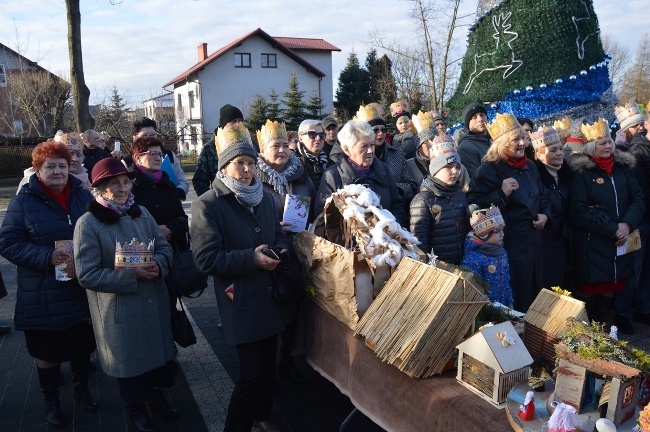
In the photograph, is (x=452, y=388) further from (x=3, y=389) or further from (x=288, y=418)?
(x=3, y=389)

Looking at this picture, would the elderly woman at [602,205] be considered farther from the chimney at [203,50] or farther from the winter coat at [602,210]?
the chimney at [203,50]

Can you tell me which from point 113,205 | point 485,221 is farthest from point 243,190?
point 485,221

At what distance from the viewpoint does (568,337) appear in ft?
6.84

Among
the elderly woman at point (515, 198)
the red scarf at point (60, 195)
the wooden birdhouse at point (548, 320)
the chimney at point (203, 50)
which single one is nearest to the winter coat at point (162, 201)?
the red scarf at point (60, 195)

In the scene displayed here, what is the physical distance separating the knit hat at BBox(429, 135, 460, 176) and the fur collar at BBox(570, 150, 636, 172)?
1.73 meters

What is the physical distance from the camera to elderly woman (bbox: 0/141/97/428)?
11.6 feet

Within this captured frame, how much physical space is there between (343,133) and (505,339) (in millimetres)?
2267

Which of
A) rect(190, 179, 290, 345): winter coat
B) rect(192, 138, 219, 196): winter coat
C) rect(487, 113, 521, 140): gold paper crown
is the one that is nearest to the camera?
rect(190, 179, 290, 345): winter coat

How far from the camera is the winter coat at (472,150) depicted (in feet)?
18.4

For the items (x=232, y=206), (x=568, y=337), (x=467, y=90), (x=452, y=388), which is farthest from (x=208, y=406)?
(x=467, y=90)

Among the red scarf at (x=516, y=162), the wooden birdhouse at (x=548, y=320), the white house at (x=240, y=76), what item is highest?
the white house at (x=240, y=76)

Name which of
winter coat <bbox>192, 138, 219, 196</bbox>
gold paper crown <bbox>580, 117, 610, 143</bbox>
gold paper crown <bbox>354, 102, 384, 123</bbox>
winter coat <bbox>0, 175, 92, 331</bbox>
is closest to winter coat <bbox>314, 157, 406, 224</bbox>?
gold paper crown <bbox>354, 102, 384, 123</bbox>

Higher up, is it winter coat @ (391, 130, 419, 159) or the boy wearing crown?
winter coat @ (391, 130, 419, 159)

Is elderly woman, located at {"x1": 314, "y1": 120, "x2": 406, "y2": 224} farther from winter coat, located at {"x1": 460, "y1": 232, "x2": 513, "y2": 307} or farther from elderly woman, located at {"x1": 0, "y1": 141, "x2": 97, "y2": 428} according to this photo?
elderly woman, located at {"x1": 0, "y1": 141, "x2": 97, "y2": 428}
